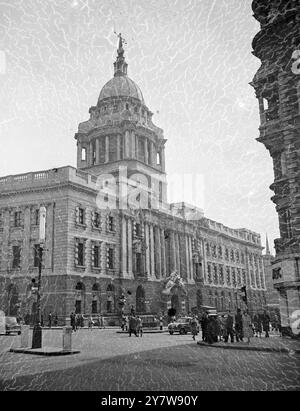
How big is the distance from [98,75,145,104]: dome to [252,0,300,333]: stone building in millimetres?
52400

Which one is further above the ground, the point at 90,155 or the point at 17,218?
the point at 90,155

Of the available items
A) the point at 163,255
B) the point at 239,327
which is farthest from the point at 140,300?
the point at 239,327

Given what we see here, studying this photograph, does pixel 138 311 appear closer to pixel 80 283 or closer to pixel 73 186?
pixel 80 283

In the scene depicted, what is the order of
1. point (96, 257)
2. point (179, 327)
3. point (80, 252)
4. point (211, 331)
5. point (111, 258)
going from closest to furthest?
point (211, 331) → point (179, 327) → point (80, 252) → point (96, 257) → point (111, 258)

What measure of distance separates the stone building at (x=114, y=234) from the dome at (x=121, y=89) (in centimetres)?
20

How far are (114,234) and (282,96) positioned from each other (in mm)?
37108

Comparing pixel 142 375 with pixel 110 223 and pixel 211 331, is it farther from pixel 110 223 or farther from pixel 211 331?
pixel 110 223

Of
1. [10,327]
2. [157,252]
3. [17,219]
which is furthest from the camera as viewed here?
[157,252]

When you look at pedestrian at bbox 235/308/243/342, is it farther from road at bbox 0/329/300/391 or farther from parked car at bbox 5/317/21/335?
parked car at bbox 5/317/21/335

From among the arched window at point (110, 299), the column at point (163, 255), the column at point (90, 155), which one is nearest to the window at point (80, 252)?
the arched window at point (110, 299)

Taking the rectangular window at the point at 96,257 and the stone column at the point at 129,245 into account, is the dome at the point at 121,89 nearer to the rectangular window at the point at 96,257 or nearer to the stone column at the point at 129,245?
the stone column at the point at 129,245

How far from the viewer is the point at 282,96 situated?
714cm

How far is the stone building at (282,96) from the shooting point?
6.67 metres
